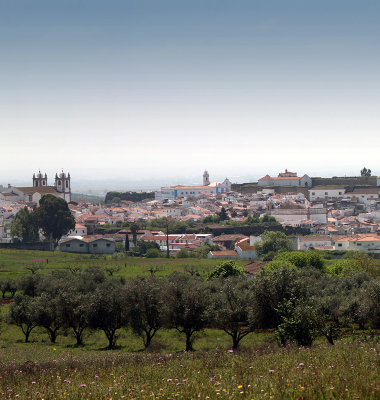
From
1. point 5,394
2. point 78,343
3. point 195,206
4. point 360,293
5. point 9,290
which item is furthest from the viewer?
point 195,206

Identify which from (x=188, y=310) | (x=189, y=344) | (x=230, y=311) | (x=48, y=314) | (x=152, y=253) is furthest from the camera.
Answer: (x=152, y=253)

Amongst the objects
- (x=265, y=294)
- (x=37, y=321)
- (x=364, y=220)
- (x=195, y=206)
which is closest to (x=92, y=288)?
(x=37, y=321)

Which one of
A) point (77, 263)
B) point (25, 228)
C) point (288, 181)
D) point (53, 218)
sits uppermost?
point (288, 181)

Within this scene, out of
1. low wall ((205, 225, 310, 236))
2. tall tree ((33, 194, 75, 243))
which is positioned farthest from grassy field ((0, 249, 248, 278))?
low wall ((205, 225, 310, 236))

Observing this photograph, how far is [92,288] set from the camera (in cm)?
2973

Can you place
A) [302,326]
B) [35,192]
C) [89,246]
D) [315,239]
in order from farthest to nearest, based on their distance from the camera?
[35,192] → [315,239] → [89,246] → [302,326]

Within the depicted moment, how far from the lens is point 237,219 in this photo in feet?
305

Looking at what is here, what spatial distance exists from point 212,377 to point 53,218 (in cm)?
6392

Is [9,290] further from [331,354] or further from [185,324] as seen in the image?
[331,354]

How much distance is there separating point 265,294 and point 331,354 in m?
7.98

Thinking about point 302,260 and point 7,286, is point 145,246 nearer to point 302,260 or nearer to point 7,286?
point 302,260

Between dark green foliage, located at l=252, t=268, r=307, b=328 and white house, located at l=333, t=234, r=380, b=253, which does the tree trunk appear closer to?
dark green foliage, located at l=252, t=268, r=307, b=328

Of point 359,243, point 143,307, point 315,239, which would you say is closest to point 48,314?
point 143,307

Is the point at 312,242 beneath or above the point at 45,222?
beneath
